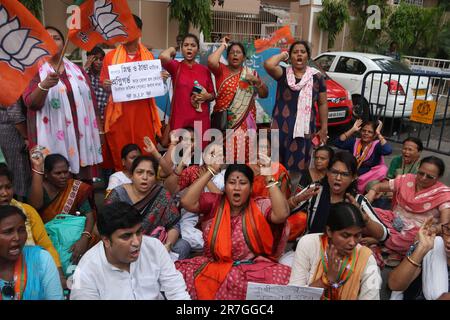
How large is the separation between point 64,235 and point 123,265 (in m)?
1.03

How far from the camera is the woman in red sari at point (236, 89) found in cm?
427

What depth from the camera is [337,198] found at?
117 inches

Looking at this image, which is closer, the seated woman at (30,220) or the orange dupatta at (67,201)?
the seated woman at (30,220)

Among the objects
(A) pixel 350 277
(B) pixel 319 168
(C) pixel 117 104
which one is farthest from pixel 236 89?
(A) pixel 350 277

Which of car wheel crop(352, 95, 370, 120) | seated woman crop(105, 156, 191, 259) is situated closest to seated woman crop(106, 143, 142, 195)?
seated woman crop(105, 156, 191, 259)

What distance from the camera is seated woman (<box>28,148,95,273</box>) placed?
9.98 ft

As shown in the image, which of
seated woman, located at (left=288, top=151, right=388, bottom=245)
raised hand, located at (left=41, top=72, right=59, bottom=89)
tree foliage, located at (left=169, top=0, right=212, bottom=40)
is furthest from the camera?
tree foliage, located at (left=169, top=0, right=212, bottom=40)

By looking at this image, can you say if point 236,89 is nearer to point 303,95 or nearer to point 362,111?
point 303,95

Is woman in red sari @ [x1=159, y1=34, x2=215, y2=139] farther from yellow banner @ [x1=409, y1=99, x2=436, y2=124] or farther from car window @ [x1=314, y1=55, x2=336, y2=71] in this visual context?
car window @ [x1=314, y1=55, x2=336, y2=71]

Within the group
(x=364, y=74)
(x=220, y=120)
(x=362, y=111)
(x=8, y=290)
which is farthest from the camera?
(x=364, y=74)

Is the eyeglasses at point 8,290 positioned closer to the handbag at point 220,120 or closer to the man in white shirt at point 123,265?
the man in white shirt at point 123,265

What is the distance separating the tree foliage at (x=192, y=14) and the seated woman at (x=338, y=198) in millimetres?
7394

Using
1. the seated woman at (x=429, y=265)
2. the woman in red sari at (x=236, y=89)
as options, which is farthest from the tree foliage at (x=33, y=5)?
the seated woman at (x=429, y=265)

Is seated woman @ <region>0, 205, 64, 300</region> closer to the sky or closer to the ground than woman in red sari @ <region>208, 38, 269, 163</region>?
closer to the ground
